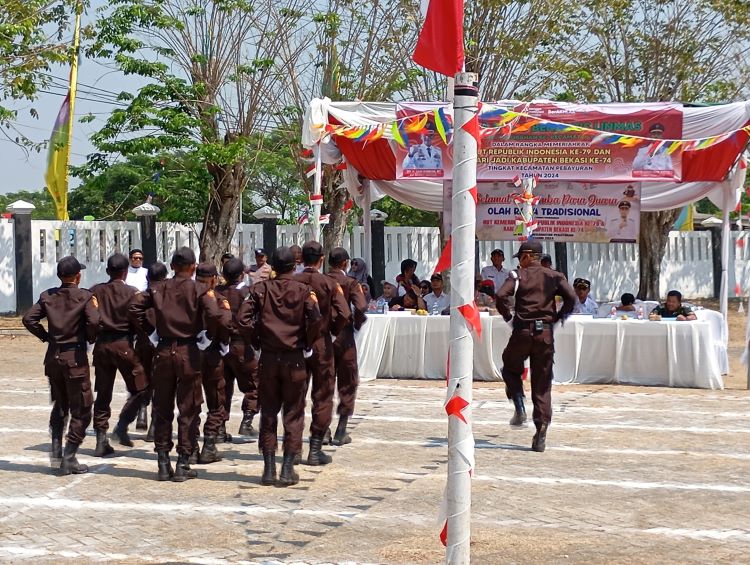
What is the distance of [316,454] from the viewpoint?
10078 millimetres

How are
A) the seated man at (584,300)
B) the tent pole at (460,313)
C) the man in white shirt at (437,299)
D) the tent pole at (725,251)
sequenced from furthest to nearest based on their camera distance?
the man in white shirt at (437,299) → the tent pole at (725,251) → the seated man at (584,300) → the tent pole at (460,313)

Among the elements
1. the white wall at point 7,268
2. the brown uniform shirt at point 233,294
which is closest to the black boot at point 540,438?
the brown uniform shirt at point 233,294

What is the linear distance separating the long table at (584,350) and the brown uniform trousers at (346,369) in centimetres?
456

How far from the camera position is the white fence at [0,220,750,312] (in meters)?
24.6

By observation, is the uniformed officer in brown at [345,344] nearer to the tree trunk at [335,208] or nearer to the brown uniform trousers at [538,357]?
the brown uniform trousers at [538,357]

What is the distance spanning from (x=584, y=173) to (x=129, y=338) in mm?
8747

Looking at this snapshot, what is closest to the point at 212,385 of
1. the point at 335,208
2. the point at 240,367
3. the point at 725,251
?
the point at 240,367

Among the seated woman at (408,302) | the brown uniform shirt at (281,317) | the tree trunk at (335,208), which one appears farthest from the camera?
the tree trunk at (335,208)

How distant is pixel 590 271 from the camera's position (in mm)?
30844

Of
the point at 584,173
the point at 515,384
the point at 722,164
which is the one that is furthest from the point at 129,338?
the point at 722,164

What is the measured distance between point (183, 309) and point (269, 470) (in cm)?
145

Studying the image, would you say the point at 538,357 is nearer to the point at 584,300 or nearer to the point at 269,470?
the point at 269,470

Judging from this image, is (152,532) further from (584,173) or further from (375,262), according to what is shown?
(375,262)

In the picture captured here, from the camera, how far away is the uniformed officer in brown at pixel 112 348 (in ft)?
33.5
